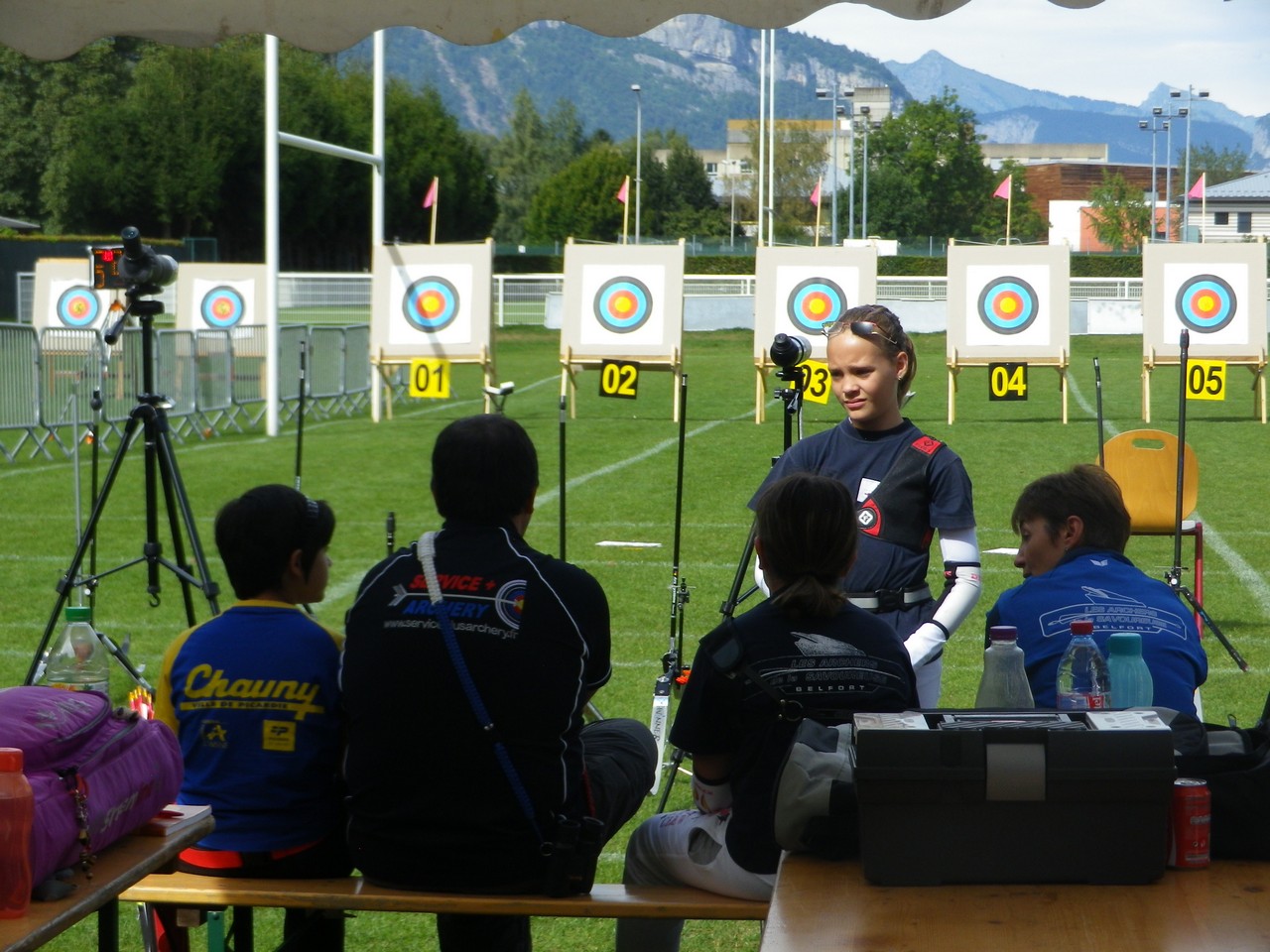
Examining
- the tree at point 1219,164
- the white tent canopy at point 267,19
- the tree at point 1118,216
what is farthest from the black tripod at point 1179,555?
the tree at point 1219,164

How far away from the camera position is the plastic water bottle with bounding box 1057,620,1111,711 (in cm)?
254

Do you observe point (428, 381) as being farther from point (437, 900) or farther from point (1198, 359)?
point (437, 900)

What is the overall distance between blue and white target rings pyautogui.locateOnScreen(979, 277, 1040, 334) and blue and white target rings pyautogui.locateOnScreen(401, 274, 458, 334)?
16.6 ft

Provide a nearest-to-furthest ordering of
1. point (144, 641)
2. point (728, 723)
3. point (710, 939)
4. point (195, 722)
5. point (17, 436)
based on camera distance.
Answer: point (728, 723) < point (195, 722) < point (710, 939) < point (144, 641) < point (17, 436)

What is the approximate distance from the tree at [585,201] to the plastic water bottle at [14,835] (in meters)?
62.3

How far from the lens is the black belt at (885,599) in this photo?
3062mm

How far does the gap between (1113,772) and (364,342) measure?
16.1 m

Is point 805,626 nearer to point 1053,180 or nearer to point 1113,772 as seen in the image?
point 1113,772

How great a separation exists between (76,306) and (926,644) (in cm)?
1469

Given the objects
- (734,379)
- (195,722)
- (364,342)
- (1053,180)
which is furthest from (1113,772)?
(1053,180)

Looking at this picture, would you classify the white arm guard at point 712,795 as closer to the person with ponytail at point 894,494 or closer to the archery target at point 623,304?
the person with ponytail at point 894,494

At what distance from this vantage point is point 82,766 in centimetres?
199

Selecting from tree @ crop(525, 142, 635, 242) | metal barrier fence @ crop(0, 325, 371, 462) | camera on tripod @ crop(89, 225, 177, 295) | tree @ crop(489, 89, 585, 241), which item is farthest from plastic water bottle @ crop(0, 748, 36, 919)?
tree @ crop(489, 89, 585, 241)

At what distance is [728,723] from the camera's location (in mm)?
2324
